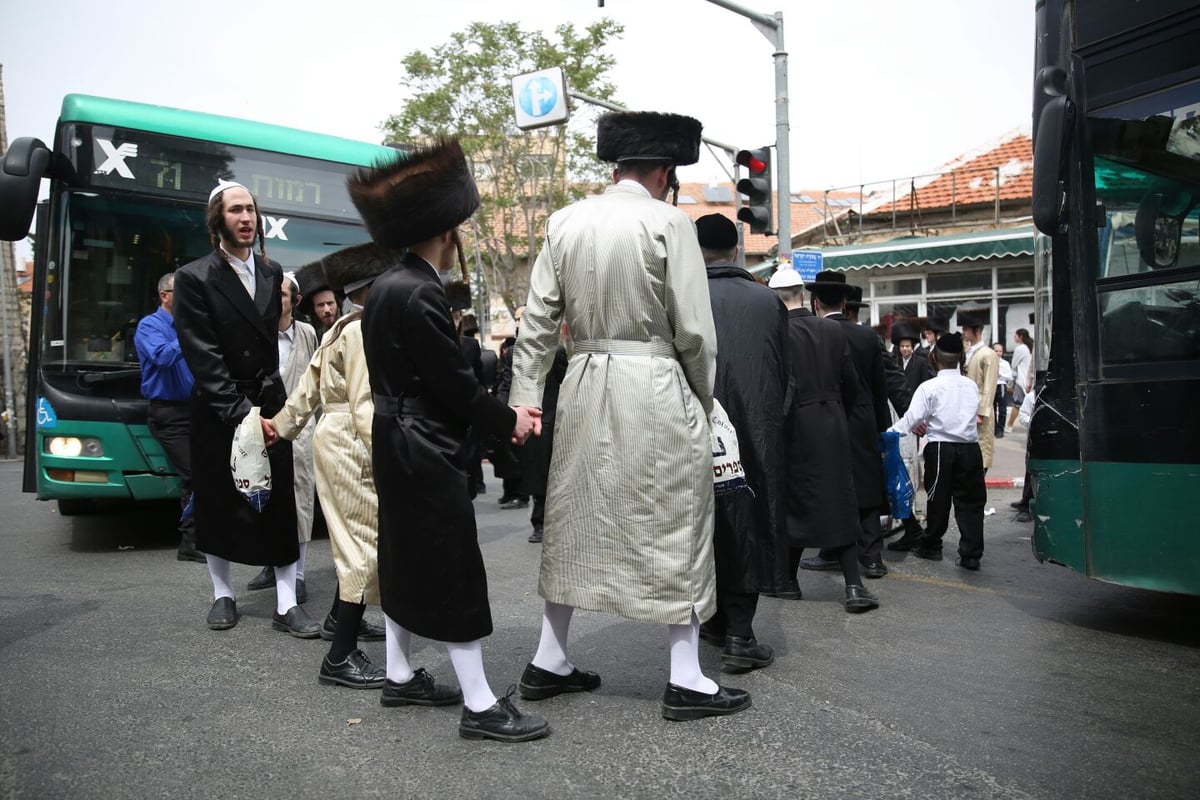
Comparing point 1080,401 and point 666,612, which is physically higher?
point 1080,401

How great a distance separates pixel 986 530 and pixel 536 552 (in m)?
3.83

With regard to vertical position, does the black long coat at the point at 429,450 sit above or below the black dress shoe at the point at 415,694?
above

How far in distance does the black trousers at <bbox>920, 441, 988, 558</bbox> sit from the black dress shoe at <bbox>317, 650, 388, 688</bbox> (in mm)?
4350

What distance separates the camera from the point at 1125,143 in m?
4.73

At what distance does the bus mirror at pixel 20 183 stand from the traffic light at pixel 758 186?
8950 millimetres

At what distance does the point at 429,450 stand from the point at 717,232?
1948 millimetres

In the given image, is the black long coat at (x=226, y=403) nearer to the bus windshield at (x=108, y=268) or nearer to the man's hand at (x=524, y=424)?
the man's hand at (x=524, y=424)

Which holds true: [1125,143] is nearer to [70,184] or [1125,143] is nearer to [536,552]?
[536,552]

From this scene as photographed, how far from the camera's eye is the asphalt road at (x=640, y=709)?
10.3 ft

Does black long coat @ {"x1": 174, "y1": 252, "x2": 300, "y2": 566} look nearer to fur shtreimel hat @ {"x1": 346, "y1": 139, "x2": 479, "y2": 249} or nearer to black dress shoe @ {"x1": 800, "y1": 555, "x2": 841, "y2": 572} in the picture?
fur shtreimel hat @ {"x1": 346, "y1": 139, "x2": 479, "y2": 249}

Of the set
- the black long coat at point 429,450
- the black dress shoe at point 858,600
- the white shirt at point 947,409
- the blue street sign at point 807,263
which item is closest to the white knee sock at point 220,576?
the black long coat at point 429,450

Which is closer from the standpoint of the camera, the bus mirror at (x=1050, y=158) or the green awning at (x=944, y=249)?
the bus mirror at (x=1050, y=158)

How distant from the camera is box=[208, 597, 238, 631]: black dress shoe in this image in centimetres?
505

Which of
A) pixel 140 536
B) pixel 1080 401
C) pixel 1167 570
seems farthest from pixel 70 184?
pixel 1167 570
